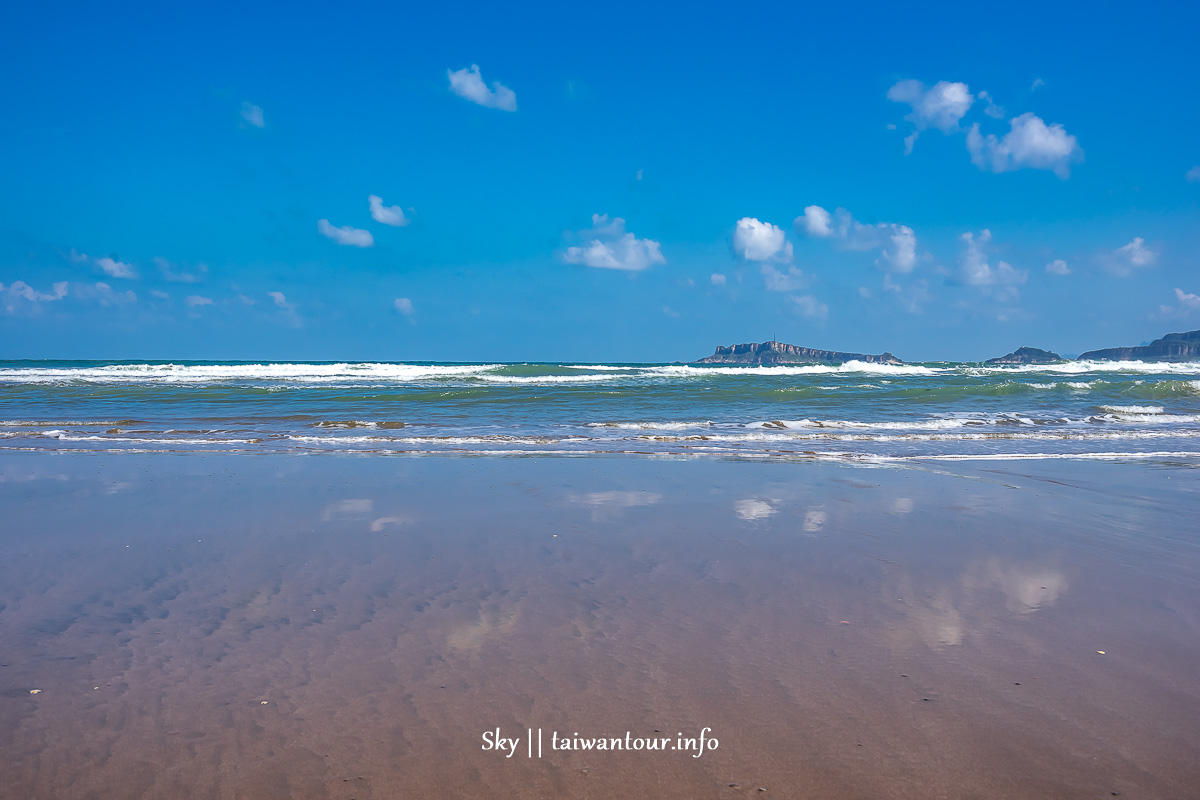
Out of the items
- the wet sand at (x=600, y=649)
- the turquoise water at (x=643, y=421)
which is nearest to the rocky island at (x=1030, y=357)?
the turquoise water at (x=643, y=421)

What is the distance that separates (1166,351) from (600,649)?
289ft

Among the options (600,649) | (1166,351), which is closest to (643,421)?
(600,649)

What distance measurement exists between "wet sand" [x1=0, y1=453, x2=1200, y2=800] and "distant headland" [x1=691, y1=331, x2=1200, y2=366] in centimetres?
6024

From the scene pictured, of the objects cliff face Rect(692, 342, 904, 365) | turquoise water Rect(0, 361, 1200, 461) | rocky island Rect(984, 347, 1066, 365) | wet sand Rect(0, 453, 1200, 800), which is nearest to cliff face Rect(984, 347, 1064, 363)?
rocky island Rect(984, 347, 1066, 365)

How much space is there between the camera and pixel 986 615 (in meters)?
3.38

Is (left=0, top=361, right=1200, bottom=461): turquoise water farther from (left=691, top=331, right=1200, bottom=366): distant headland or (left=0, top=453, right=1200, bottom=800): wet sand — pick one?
(left=691, top=331, right=1200, bottom=366): distant headland

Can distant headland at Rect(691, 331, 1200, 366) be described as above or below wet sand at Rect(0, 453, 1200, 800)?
above

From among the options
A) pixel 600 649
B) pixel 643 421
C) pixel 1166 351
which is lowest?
pixel 600 649

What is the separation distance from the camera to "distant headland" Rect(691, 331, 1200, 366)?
6812cm

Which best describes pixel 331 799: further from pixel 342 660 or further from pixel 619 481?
pixel 619 481

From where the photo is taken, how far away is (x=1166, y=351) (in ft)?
230

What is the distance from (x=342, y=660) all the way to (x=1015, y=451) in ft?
32.4

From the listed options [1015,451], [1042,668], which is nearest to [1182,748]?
[1042,668]

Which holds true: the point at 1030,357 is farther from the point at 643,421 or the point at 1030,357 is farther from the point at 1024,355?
the point at 643,421
